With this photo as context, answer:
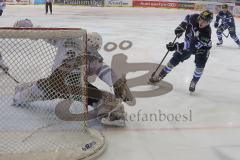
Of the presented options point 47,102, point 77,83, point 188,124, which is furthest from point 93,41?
point 188,124

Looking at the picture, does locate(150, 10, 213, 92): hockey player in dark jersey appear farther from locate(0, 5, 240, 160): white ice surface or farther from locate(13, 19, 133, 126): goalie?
locate(13, 19, 133, 126): goalie

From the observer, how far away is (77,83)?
3826mm

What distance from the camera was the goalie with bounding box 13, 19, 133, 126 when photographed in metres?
3.74

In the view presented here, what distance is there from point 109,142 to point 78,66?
718 millimetres

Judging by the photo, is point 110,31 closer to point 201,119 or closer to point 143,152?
point 201,119

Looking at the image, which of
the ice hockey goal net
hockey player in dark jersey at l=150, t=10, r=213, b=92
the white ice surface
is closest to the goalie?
the ice hockey goal net

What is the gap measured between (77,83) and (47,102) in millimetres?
716

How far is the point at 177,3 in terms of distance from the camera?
899 inches

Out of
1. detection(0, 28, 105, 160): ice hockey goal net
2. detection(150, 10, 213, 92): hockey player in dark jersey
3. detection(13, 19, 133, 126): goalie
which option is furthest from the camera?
detection(150, 10, 213, 92): hockey player in dark jersey

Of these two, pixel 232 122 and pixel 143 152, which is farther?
pixel 232 122

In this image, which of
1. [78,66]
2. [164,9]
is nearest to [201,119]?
[78,66]

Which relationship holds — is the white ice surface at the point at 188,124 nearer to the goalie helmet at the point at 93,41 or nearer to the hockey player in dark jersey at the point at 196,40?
the hockey player in dark jersey at the point at 196,40

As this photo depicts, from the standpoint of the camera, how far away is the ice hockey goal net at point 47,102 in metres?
3.23

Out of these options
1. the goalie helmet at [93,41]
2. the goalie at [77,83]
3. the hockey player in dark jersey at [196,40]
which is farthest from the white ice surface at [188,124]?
the goalie helmet at [93,41]
